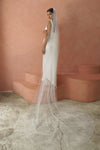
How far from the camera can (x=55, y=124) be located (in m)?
2.15

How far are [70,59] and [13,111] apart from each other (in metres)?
2.10

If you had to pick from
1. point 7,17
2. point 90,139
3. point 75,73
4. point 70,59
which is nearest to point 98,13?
point 70,59

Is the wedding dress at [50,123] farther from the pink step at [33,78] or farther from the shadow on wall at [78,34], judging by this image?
the shadow on wall at [78,34]

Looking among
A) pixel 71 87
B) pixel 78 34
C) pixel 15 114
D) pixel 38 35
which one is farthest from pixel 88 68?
pixel 15 114

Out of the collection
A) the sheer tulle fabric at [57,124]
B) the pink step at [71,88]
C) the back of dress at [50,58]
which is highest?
the back of dress at [50,58]

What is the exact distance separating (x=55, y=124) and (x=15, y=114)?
2.69 ft

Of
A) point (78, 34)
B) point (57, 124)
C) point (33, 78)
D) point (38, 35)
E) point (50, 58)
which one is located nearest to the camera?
point (57, 124)

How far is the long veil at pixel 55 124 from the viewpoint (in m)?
1.71

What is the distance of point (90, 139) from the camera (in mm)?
1786

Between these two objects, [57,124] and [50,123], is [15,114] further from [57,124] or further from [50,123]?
[57,124]

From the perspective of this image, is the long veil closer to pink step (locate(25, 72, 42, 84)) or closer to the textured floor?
the textured floor

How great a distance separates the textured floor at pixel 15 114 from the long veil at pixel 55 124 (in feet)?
0.29

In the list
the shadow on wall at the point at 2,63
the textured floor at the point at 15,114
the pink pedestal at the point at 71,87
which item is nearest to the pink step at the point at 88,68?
the pink pedestal at the point at 71,87

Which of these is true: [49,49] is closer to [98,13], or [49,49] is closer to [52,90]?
[52,90]
